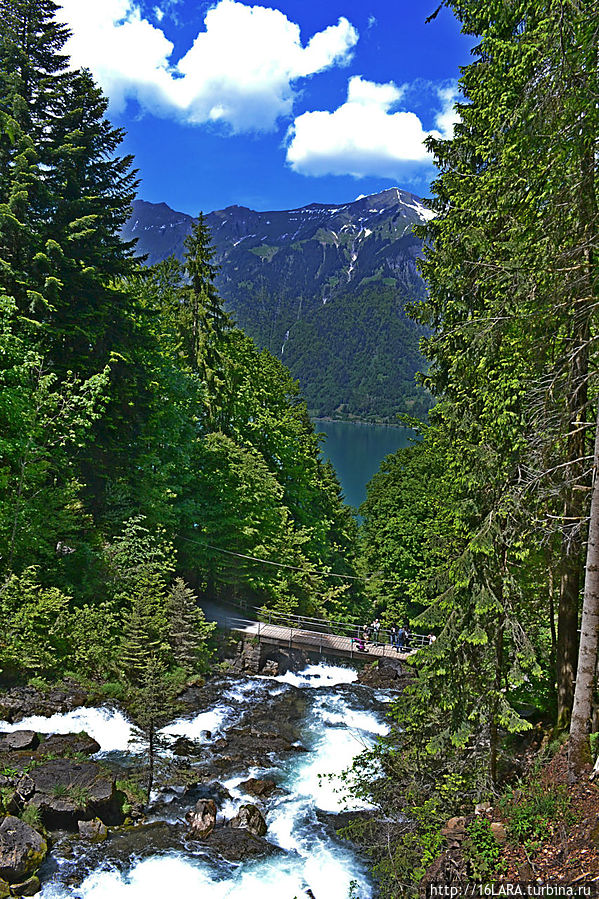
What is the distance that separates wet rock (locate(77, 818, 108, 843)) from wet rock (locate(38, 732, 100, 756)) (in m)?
2.42

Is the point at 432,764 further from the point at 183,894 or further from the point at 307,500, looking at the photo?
the point at 307,500

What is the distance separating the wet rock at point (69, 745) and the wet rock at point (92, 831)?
95.2 inches

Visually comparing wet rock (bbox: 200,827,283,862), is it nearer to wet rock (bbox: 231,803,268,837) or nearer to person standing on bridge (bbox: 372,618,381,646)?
wet rock (bbox: 231,803,268,837)

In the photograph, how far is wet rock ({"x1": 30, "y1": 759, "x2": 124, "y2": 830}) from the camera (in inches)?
447

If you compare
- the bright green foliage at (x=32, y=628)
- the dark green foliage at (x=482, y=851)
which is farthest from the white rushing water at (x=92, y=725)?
the dark green foliage at (x=482, y=851)

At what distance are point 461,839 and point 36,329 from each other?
54.3ft

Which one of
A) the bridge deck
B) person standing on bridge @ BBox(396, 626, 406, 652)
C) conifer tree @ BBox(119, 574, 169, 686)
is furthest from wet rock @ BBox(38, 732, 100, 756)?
person standing on bridge @ BBox(396, 626, 406, 652)

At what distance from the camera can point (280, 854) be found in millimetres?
11883

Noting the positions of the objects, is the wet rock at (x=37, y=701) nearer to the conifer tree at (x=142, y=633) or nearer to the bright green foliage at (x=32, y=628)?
the bright green foliage at (x=32, y=628)

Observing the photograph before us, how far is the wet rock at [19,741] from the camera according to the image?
13155mm

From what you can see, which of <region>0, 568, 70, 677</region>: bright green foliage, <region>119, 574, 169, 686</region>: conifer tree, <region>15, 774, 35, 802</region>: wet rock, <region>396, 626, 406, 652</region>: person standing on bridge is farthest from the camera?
<region>396, 626, 406, 652</region>: person standing on bridge

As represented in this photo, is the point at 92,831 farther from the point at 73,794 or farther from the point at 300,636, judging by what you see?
the point at 300,636

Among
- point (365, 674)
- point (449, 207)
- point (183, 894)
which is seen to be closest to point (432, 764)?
point (183, 894)

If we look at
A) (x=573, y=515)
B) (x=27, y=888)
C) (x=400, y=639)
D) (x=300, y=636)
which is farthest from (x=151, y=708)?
(x=400, y=639)
